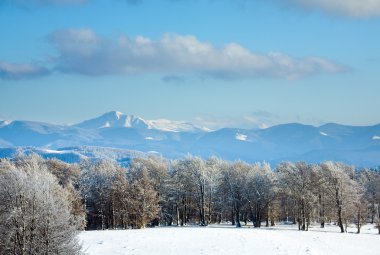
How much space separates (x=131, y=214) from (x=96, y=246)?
129ft

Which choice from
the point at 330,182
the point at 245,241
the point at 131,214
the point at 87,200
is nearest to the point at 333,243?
the point at 245,241

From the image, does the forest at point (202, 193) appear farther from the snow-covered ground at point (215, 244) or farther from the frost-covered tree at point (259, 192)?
the snow-covered ground at point (215, 244)

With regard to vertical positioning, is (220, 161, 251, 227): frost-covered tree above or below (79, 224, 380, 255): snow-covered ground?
above

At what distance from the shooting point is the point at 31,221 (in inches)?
1590

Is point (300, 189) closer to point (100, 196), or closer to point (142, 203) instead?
point (142, 203)

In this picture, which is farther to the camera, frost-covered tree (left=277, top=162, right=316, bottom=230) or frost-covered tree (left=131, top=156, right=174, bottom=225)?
frost-covered tree (left=131, top=156, right=174, bottom=225)

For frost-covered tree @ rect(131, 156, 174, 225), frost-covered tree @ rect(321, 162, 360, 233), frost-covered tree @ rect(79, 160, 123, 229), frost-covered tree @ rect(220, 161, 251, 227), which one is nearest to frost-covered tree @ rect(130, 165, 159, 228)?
frost-covered tree @ rect(79, 160, 123, 229)

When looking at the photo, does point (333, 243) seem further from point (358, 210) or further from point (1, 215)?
point (1, 215)

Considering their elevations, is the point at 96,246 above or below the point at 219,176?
below

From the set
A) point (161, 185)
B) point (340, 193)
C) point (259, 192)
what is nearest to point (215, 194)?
point (259, 192)

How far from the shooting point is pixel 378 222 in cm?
10281

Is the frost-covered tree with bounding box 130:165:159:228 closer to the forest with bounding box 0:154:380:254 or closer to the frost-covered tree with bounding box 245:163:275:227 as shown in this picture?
the forest with bounding box 0:154:380:254

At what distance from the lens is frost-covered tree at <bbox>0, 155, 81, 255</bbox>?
130ft

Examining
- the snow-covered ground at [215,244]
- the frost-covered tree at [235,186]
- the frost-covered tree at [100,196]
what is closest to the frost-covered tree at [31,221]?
the snow-covered ground at [215,244]
